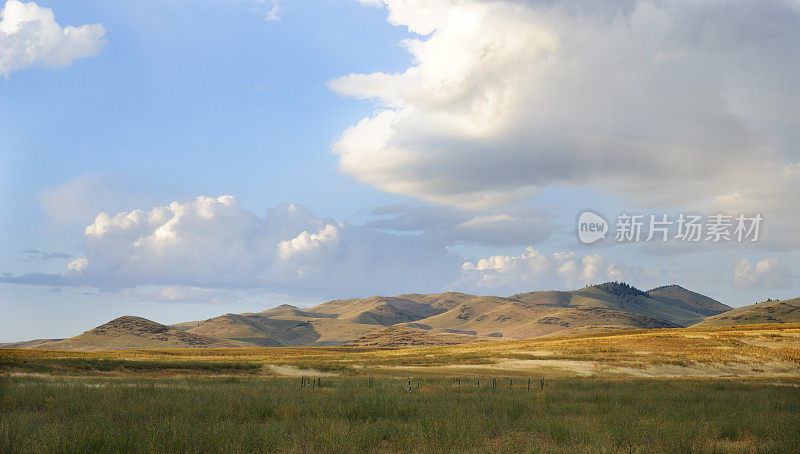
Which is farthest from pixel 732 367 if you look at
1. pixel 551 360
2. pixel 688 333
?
pixel 688 333

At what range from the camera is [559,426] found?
46.8 ft

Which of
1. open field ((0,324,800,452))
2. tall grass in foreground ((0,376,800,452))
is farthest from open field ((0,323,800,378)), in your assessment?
tall grass in foreground ((0,376,800,452))

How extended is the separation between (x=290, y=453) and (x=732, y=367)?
2485 inches

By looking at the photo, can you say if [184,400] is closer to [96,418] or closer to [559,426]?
[96,418]

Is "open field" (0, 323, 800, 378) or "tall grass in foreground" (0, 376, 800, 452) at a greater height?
"tall grass in foreground" (0, 376, 800, 452)

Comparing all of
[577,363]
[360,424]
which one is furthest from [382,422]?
[577,363]

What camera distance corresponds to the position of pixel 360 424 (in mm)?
14164

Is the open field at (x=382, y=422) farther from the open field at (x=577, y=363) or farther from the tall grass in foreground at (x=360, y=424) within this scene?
the open field at (x=577, y=363)

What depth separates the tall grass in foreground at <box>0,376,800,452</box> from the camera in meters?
11.6

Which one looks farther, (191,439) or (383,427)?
(383,427)

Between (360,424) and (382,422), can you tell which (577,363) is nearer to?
(382,422)

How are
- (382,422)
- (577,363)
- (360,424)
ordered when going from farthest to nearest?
(577,363) < (382,422) < (360,424)

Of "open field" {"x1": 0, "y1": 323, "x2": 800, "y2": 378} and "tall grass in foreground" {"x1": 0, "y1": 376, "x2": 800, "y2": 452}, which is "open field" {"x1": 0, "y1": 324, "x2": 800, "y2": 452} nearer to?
"tall grass in foreground" {"x1": 0, "y1": 376, "x2": 800, "y2": 452}

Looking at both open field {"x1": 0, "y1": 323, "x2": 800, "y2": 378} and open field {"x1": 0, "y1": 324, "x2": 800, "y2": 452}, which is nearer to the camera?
open field {"x1": 0, "y1": 324, "x2": 800, "y2": 452}
